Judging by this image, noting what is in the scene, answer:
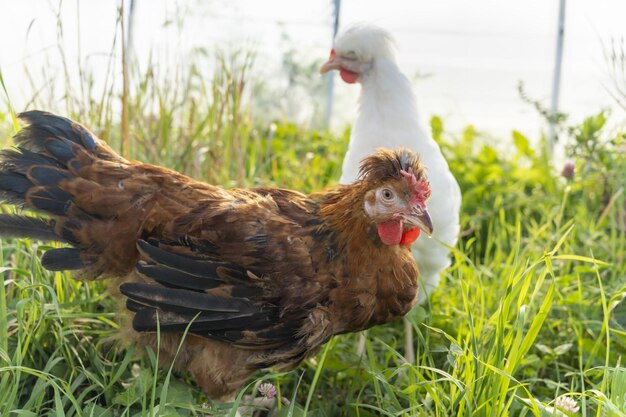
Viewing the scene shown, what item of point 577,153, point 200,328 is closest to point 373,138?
point 200,328

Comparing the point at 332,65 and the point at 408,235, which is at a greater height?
the point at 332,65

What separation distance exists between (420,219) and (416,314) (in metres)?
0.54

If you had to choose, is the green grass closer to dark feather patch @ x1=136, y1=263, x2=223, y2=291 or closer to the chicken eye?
dark feather patch @ x1=136, y1=263, x2=223, y2=291

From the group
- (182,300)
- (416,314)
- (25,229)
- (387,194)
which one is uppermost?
(387,194)

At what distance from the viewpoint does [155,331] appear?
2291 mm

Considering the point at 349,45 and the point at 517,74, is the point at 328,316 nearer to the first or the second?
the point at 349,45

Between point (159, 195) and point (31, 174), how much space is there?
1.48 ft

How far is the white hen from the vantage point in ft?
9.57

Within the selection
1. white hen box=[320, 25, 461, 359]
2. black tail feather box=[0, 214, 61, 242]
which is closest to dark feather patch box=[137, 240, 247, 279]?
black tail feather box=[0, 214, 61, 242]

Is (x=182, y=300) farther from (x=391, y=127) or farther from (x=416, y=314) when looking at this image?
(x=391, y=127)

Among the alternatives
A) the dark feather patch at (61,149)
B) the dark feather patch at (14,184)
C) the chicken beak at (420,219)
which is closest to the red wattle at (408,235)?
the chicken beak at (420,219)

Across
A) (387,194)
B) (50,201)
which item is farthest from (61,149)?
(387,194)

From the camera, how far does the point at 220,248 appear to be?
2.29m

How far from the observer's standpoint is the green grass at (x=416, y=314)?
2.07m
